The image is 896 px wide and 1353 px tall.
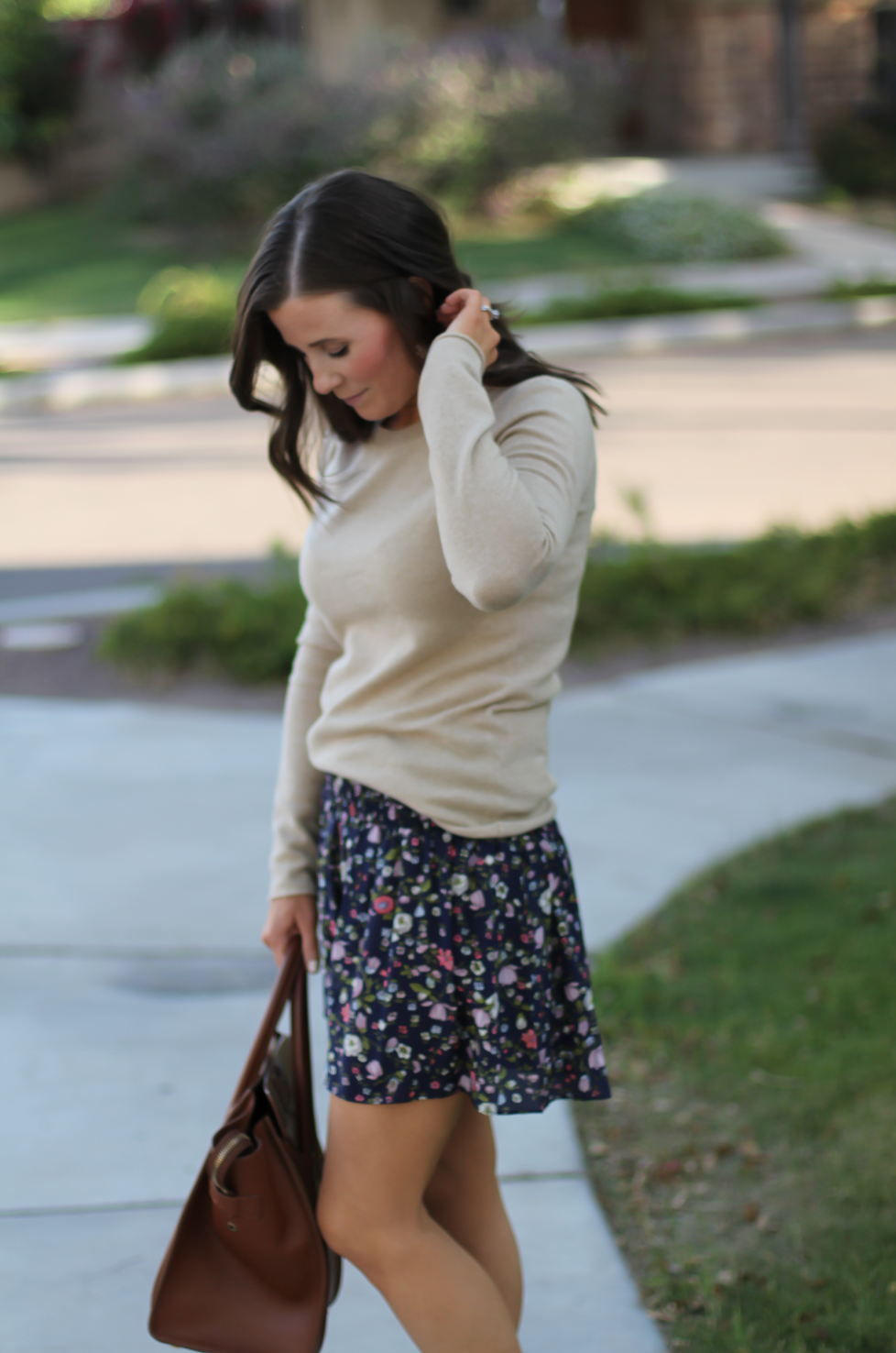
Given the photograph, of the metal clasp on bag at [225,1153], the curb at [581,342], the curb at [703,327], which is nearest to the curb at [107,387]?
the curb at [581,342]

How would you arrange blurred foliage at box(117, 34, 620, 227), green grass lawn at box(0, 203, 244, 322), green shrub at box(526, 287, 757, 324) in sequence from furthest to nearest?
1. blurred foliage at box(117, 34, 620, 227)
2. green grass lawn at box(0, 203, 244, 322)
3. green shrub at box(526, 287, 757, 324)

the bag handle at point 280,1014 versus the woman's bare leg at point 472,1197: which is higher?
the bag handle at point 280,1014

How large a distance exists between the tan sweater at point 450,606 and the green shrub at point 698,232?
18.3 metres

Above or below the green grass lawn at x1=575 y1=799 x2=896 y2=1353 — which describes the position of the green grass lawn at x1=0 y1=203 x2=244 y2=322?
below

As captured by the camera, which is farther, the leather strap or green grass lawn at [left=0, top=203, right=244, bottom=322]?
green grass lawn at [left=0, top=203, right=244, bottom=322]

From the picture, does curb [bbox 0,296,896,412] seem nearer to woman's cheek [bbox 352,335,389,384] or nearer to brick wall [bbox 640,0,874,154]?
woman's cheek [bbox 352,335,389,384]

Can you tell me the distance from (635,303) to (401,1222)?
14.9 metres

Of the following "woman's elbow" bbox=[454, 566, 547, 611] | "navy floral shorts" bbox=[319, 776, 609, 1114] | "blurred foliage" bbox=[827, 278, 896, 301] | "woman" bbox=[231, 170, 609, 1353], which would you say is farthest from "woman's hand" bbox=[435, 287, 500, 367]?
"blurred foliage" bbox=[827, 278, 896, 301]

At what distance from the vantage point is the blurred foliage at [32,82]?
981 inches

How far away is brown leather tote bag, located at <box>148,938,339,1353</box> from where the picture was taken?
187cm

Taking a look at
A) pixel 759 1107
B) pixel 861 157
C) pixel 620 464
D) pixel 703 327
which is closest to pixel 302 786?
pixel 759 1107

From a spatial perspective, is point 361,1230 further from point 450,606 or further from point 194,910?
point 194,910

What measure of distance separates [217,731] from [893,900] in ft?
8.40

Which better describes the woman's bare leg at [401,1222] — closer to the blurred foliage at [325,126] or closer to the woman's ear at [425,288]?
the woman's ear at [425,288]
